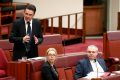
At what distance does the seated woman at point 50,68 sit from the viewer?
156 inches

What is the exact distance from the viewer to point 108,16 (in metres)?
8.95

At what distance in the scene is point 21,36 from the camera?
421 cm

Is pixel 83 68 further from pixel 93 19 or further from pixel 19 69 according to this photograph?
pixel 93 19

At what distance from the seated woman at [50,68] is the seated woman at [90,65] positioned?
234 millimetres

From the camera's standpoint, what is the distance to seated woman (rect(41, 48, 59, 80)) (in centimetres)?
396

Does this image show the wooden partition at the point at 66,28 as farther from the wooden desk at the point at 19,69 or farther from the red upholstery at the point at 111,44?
the wooden desk at the point at 19,69

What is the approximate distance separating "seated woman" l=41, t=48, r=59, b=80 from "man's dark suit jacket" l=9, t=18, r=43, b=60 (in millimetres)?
295

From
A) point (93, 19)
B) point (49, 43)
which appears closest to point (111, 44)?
point (49, 43)

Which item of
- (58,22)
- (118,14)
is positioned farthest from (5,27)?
(118,14)

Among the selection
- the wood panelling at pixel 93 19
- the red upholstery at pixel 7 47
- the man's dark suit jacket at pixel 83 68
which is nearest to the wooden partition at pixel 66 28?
the wood panelling at pixel 93 19

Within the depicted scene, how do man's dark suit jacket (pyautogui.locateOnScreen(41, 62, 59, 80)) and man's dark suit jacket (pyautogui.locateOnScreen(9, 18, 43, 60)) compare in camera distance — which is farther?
man's dark suit jacket (pyautogui.locateOnScreen(9, 18, 43, 60))

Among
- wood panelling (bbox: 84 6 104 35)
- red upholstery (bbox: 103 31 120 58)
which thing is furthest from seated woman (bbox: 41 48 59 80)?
wood panelling (bbox: 84 6 104 35)

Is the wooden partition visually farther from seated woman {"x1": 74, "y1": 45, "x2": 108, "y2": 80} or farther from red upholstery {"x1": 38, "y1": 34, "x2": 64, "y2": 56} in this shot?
seated woman {"x1": 74, "y1": 45, "x2": 108, "y2": 80}

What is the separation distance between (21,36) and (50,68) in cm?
50
